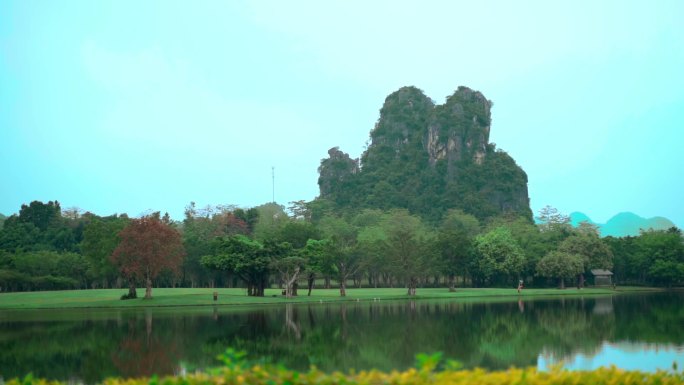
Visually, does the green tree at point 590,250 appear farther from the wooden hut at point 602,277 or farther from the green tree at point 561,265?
the wooden hut at point 602,277

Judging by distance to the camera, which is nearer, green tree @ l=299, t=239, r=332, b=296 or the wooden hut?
green tree @ l=299, t=239, r=332, b=296

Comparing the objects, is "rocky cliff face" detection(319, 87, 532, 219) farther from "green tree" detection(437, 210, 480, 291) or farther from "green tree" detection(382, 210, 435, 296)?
"green tree" detection(382, 210, 435, 296)

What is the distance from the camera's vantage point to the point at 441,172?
595 ft

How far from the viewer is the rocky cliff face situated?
17000 centimetres

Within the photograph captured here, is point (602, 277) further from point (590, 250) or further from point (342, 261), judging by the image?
point (342, 261)

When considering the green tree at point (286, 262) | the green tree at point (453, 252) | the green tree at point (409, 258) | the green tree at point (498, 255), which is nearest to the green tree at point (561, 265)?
the green tree at point (498, 255)

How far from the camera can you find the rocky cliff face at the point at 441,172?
558ft

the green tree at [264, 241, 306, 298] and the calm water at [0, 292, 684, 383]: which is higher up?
the green tree at [264, 241, 306, 298]

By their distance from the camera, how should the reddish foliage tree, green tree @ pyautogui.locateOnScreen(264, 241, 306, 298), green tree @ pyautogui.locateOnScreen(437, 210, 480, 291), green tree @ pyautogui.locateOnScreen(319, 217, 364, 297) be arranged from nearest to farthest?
1. the reddish foliage tree
2. green tree @ pyautogui.locateOnScreen(264, 241, 306, 298)
3. green tree @ pyautogui.locateOnScreen(319, 217, 364, 297)
4. green tree @ pyautogui.locateOnScreen(437, 210, 480, 291)

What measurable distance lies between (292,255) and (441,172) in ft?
383

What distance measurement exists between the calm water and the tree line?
21062 millimetres

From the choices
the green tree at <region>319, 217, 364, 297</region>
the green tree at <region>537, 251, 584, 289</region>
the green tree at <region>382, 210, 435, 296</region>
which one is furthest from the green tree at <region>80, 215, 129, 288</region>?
the green tree at <region>537, 251, 584, 289</region>

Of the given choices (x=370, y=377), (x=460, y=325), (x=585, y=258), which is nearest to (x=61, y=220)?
(x=585, y=258)

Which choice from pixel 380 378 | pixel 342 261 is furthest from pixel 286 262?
pixel 380 378
